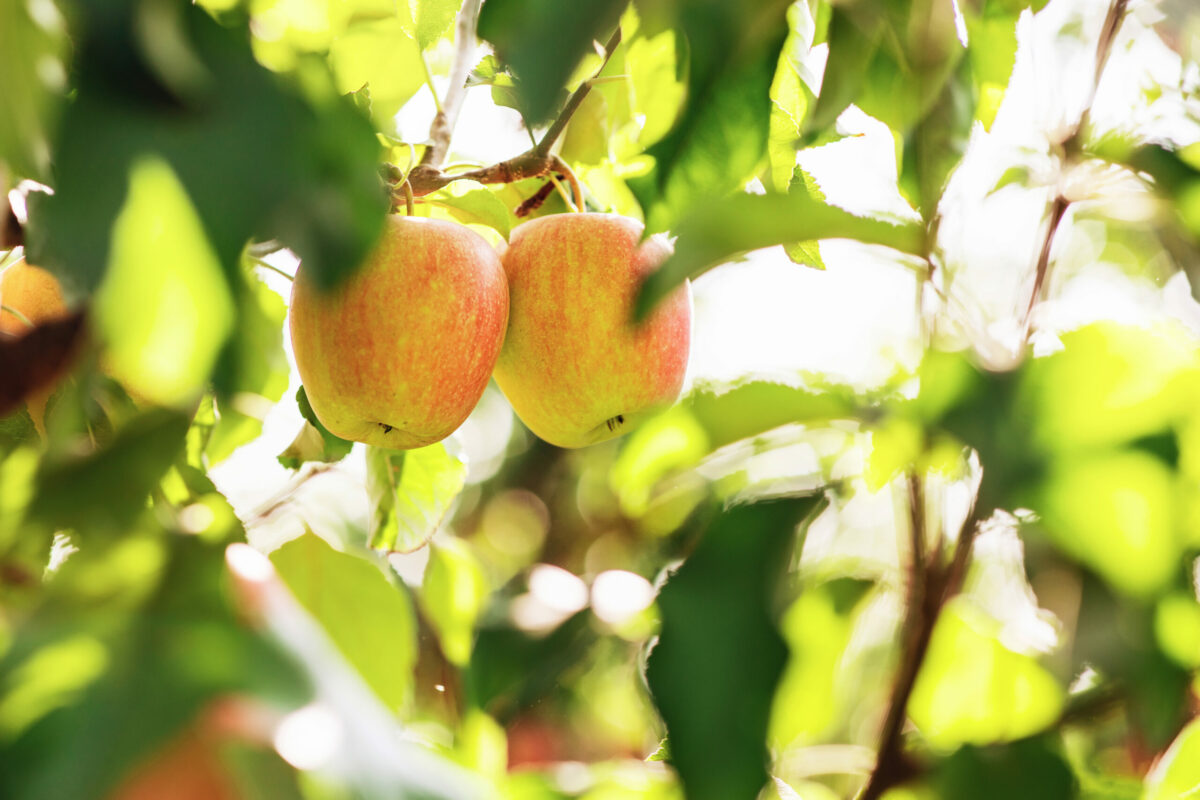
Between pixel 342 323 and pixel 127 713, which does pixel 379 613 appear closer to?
pixel 342 323

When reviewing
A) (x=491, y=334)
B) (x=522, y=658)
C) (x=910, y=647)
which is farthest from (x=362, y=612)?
(x=910, y=647)

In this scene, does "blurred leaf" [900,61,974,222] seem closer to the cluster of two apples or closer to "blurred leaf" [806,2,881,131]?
"blurred leaf" [806,2,881,131]

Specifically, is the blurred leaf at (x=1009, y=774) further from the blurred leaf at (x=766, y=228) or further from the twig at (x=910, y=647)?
the blurred leaf at (x=766, y=228)

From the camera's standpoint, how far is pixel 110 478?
34cm

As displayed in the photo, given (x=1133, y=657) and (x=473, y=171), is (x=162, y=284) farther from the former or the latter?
(x=473, y=171)

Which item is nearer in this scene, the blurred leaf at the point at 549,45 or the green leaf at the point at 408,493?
the blurred leaf at the point at 549,45

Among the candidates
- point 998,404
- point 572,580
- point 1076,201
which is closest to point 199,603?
point 998,404

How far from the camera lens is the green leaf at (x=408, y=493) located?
95 cm

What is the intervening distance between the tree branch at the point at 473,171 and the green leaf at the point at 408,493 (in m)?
0.31

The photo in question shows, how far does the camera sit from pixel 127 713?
0.71 feet

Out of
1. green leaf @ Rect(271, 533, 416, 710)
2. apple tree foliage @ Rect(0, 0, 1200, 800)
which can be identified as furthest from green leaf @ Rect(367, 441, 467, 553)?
apple tree foliage @ Rect(0, 0, 1200, 800)

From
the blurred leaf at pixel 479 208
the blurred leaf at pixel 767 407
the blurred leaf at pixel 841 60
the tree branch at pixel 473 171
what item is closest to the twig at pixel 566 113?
the tree branch at pixel 473 171

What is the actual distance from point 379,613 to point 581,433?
0.89 feet

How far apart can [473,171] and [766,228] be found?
0.53m
